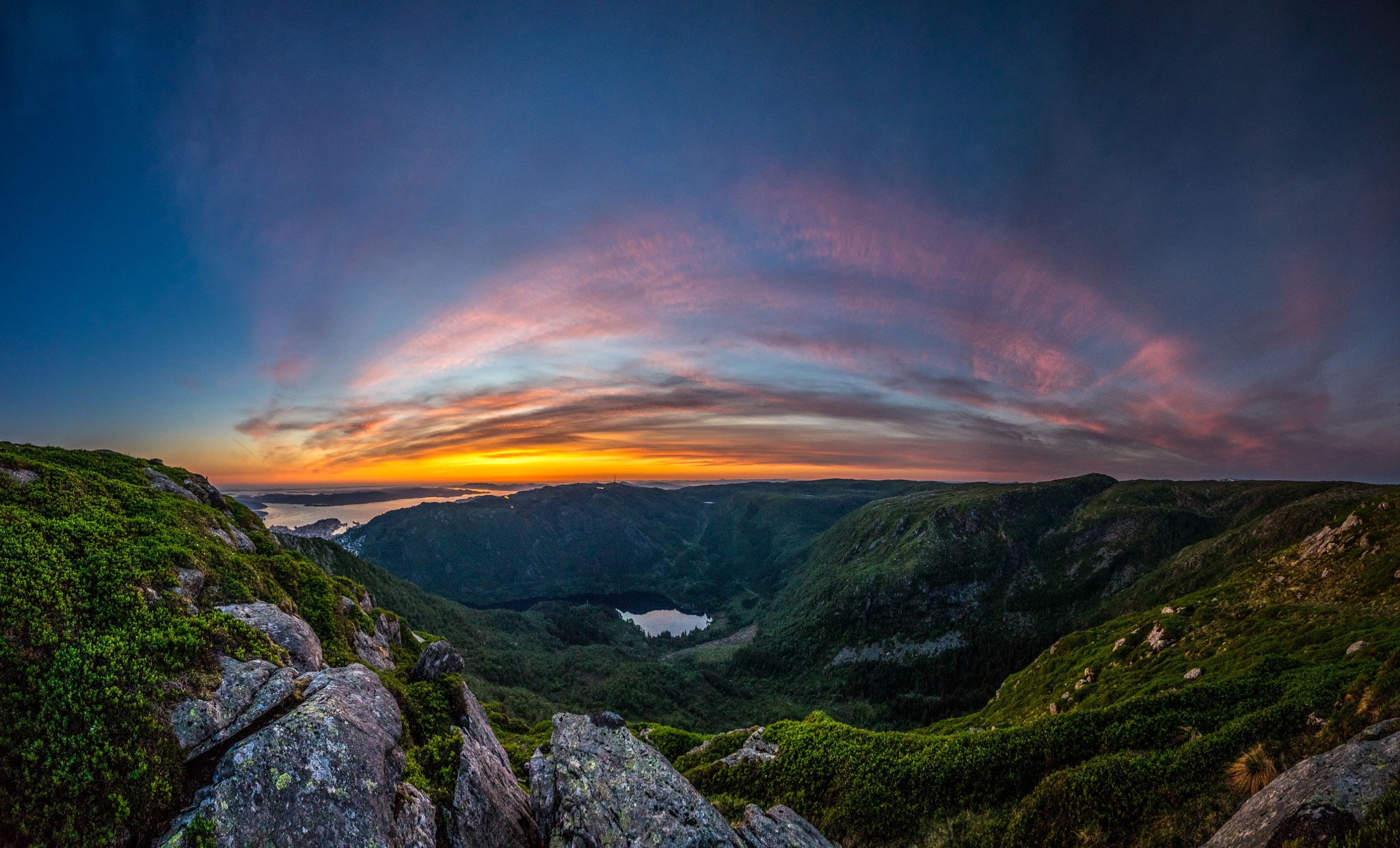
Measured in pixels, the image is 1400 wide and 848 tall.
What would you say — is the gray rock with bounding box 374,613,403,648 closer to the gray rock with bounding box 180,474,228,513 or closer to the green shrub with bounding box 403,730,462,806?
the gray rock with bounding box 180,474,228,513

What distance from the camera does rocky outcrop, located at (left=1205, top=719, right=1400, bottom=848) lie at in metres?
10.1

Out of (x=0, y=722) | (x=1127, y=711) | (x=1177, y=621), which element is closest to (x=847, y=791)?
(x=1127, y=711)

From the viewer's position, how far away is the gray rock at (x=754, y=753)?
74.6ft

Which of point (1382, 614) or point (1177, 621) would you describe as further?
point (1177, 621)

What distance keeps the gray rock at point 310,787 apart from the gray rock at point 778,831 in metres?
9.96

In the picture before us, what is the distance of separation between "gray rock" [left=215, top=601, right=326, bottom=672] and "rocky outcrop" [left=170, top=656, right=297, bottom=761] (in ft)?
7.60

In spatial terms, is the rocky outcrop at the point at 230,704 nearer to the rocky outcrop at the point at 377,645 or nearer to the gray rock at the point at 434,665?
the gray rock at the point at 434,665

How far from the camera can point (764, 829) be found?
14.8 metres

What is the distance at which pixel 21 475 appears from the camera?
1664 cm

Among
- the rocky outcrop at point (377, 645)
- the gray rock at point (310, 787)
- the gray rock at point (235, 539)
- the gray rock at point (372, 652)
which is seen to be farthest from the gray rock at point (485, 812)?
the gray rock at point (235, 539)

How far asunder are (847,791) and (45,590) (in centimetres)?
2675

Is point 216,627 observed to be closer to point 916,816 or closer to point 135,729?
point 135,729

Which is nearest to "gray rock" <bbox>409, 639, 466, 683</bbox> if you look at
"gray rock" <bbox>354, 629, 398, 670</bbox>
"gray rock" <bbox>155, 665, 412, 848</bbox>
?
"gray rock" <bbox>354, 629, 398, 670</bbox>

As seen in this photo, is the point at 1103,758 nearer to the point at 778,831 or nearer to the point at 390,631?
the point at 778,831
